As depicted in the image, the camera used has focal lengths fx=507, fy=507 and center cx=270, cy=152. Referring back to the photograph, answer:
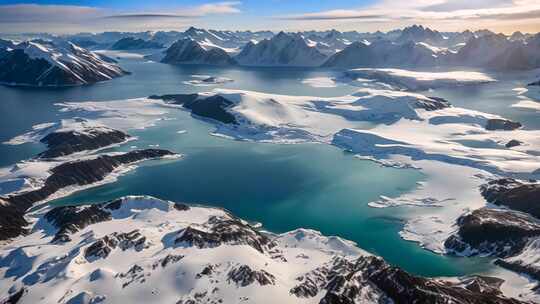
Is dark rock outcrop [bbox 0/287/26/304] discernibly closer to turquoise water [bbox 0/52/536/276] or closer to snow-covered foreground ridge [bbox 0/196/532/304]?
snow-covered foreground ridge [bbox 0/196/532/304]

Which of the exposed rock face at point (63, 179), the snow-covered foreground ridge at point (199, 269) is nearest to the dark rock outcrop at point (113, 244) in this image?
the snow-covered foreground ridge at point (199, 269)

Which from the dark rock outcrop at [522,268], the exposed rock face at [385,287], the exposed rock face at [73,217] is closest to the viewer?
the exposed rock face at [385,287]

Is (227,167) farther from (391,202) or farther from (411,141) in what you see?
(411,141)

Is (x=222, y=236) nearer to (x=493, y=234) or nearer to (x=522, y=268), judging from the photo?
(x=522, y=268)

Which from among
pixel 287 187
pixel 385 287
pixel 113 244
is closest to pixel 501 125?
pixel 287 187

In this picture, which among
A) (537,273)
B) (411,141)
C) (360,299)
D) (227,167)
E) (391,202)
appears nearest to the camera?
(360,299)

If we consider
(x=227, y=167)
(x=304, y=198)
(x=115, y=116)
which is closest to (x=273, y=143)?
(x=227, y=167)

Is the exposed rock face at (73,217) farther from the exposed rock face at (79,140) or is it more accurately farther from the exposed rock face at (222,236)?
the exposed rock face at (79,140)
